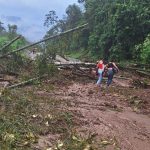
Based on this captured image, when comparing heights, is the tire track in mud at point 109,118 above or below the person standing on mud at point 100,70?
below

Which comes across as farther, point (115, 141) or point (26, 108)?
point (26, 108)

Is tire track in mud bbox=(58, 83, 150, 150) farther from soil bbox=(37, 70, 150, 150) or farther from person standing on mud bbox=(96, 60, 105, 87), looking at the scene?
person standing on mud bbox=(96, 60, 105, 87)

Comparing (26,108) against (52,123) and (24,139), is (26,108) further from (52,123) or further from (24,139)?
(24,139)

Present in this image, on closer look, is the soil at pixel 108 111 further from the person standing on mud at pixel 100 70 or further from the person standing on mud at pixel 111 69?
the person standing on mud at pixel 111 69

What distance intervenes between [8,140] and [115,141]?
8.45 feet

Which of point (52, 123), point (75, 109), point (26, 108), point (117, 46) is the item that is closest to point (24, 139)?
point (52, 123)

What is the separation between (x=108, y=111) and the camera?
13070 mm

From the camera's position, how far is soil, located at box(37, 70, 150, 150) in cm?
1004

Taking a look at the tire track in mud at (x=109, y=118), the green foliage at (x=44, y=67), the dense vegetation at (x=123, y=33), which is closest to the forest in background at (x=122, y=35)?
the dense vegetation at (x=123, y=33)

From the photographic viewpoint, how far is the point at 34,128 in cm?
950

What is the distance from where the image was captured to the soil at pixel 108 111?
1004 centimetres

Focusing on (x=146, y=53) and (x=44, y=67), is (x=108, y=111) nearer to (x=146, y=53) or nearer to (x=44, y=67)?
(x=44, y=67)

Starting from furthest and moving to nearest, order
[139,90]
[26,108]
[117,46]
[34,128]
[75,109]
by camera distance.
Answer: [117,46], [139,90], [75,109], [26,108], [34,128]

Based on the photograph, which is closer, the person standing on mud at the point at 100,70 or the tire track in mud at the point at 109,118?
the tire track in mud at the point at 109,118
